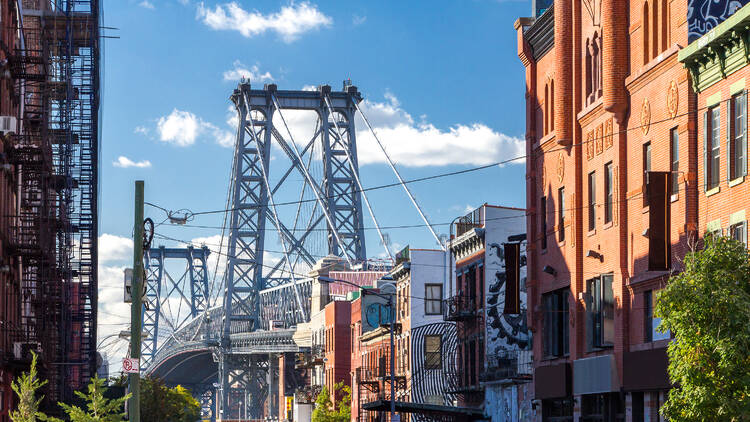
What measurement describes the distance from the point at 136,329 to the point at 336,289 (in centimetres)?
10785

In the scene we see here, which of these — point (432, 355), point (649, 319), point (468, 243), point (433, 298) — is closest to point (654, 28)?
point (649, 319)

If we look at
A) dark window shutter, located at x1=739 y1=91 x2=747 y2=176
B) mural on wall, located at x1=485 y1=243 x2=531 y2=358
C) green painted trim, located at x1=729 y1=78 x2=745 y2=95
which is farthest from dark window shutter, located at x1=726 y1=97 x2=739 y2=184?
mural on wall, located at x1=485 y1=243 x2=531 y2=358

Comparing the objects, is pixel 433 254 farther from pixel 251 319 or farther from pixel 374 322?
pixel 251 319

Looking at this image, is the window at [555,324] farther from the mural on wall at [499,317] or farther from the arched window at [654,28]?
the arched window at [654,28]

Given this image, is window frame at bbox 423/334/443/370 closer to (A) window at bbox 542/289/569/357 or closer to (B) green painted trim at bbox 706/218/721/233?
(A) window at bbox 542/289/569/357

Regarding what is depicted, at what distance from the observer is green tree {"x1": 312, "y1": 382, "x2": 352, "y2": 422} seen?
320 feet

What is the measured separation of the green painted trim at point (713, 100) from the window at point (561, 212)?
575 inches

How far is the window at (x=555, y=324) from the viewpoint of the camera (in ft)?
164

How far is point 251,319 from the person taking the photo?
574 feet

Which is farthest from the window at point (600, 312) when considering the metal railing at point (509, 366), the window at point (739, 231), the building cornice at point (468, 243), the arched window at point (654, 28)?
the building cornice at point (468, 243)

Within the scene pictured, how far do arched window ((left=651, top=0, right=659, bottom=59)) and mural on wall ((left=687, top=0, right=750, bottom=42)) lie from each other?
3.33 m

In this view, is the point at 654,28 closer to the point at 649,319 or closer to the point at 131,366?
the point at 649,319

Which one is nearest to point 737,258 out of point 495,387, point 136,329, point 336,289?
point 136,329

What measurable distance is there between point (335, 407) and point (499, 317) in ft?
143
